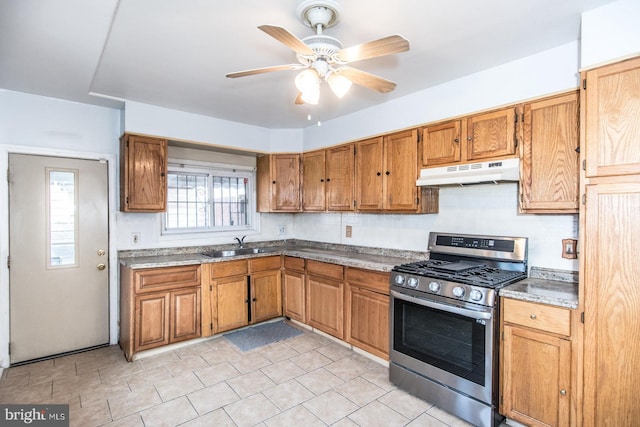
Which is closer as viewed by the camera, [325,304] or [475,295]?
[475,295]

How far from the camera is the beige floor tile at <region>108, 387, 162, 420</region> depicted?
2.24m

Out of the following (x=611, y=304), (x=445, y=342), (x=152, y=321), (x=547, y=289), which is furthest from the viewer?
(x=152, y=321)

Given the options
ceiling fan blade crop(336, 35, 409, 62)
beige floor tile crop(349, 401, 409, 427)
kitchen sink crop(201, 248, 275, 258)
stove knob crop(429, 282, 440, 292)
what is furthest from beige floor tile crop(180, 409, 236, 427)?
ceiling fan blade crop(336, 35, 409, 62)

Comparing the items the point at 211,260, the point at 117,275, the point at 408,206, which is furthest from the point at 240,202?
the point at 408,206

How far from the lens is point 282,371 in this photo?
9.23ft

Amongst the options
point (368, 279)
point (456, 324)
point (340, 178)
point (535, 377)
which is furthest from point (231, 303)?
point (535, 377)

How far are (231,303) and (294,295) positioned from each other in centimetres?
72

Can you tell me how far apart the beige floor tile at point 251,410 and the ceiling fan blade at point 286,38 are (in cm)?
226

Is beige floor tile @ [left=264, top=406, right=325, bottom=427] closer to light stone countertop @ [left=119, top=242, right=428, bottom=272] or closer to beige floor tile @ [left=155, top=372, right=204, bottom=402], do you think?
beige floor tile @ [left=155, top=372, right=204, bottom=402]

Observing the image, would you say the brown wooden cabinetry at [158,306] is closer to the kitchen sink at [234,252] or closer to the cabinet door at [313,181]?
the kitchen sink at [234,252]

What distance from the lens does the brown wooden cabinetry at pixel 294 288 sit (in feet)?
12.3

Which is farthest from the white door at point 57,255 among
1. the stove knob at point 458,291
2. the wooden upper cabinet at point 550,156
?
the wooden upper cabinet at point 550,156

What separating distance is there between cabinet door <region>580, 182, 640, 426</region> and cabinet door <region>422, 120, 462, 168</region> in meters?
1.01

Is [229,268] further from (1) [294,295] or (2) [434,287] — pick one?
(2) [434,287]
